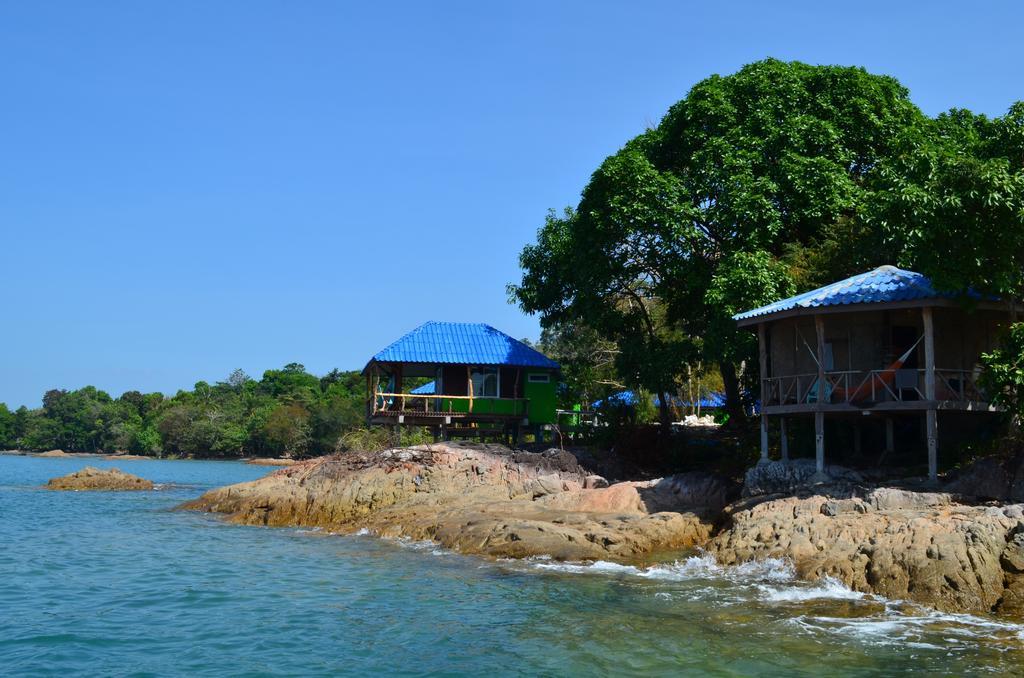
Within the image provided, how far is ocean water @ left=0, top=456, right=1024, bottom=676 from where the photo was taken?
469 inches

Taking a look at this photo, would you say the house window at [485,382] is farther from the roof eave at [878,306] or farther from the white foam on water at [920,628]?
Result: the white foam on water at [920,628]

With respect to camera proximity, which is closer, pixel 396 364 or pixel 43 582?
pixel 43 582

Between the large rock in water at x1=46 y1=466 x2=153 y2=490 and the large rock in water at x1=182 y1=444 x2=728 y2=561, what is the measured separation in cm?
1422

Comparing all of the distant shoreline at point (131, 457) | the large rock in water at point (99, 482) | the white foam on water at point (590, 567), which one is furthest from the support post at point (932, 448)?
the distant shoreline at point (131, 457)

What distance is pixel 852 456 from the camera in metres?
23.8

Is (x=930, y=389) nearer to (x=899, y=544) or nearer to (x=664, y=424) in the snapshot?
(x=899, y=544)

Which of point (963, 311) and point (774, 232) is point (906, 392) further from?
point (774, 232)

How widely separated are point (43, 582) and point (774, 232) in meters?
20.3

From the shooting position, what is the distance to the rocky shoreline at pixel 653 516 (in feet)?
50.9

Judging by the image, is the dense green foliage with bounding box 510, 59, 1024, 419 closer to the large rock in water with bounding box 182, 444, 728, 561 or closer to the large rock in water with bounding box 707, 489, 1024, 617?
the large rock in water with bounding box 182, 444, 728, 561

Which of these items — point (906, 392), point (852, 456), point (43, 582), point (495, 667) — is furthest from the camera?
Result: point (852, 456)

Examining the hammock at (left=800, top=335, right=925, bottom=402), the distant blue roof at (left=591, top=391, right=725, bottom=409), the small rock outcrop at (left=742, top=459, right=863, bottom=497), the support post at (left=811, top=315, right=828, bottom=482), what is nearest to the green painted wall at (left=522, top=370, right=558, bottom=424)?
the distant blue roof at (left=591, top=391, right=725, bottom=409)

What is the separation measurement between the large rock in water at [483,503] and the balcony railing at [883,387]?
403 centimetres

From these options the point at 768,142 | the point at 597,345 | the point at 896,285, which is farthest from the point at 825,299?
the point at 597,345
